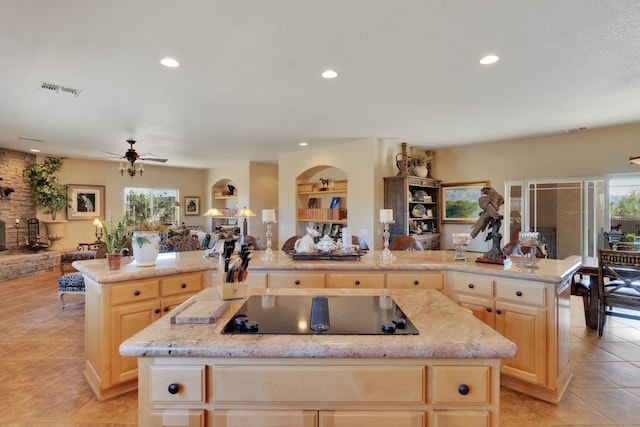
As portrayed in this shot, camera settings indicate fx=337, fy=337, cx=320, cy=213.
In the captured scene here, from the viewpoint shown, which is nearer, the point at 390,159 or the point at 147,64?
the point at 147,64

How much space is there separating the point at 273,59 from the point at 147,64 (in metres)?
1.14

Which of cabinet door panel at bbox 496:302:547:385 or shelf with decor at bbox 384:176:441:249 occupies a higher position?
shelf with decor at bbox 384:176:441:249

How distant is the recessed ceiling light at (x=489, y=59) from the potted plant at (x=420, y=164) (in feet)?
11.2

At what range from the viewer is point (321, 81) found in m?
3.42

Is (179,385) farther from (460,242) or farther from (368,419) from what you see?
(460,242)

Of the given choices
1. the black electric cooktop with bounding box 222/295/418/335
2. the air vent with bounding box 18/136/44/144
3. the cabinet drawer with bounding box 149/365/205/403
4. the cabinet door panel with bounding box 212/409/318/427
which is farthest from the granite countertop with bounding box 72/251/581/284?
the air vent with bounding box 18/136/44/144

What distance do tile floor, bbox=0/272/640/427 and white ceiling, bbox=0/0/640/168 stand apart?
2.72 m

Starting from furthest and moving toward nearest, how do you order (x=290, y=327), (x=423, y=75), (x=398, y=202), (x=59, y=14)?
(x=398, y=202)
(x=423, y=75)
(x=59, y=14)
(x=290, y=327)

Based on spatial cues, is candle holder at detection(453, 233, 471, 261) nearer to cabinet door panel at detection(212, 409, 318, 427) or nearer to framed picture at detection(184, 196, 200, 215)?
cabinet door panel at detection(212, 409, 318, 427)

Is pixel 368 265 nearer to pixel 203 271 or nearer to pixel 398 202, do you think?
pixel 203 271

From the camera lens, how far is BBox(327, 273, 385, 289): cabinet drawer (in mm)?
2953

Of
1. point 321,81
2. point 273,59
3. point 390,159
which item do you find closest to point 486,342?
point 273,59

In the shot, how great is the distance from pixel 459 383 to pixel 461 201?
6.17m

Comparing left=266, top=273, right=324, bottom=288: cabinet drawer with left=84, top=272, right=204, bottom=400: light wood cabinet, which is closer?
left=84, top=272, right=204, bottom=400: light wood cabinet
